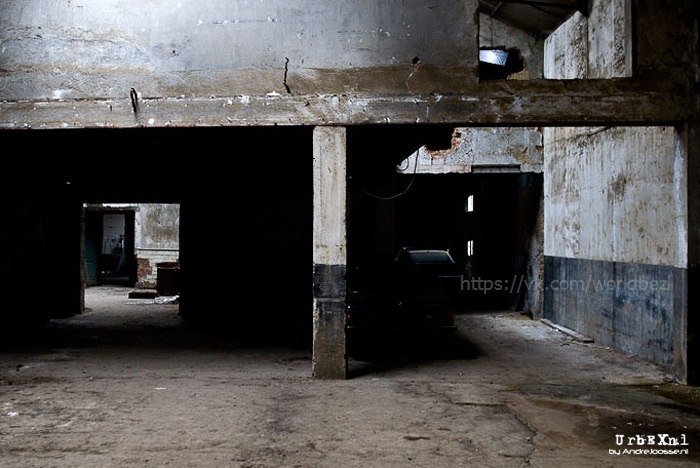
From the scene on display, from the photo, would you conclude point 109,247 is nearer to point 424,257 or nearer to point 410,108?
point 424,257

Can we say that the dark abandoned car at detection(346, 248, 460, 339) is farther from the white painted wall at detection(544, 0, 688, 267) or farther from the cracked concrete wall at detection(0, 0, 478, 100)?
the white painted wall at detection(544, 0, 688, 267)

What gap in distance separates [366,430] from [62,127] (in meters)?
4.99

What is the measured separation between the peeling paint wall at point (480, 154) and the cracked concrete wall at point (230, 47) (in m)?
6.59

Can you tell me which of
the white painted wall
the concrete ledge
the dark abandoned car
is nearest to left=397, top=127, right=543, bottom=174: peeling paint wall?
the white painted wall

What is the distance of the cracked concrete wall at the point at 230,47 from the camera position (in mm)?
7262

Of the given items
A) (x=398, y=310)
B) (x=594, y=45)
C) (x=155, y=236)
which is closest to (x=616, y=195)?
(x=594, y=45)

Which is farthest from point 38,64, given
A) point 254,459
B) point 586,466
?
point 586,466

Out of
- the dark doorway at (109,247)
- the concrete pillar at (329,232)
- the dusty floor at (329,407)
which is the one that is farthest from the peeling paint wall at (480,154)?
the dark doorway at (109,247)

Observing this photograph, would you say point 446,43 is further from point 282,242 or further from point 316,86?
point 282,242

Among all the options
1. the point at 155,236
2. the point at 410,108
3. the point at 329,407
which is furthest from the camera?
the point at 155,236

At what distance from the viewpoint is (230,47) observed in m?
7.34

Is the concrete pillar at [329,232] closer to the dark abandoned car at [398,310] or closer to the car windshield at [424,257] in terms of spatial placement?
the dark abandoned car at [398,310]

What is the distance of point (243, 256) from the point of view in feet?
39.9

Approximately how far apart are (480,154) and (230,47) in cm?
795
